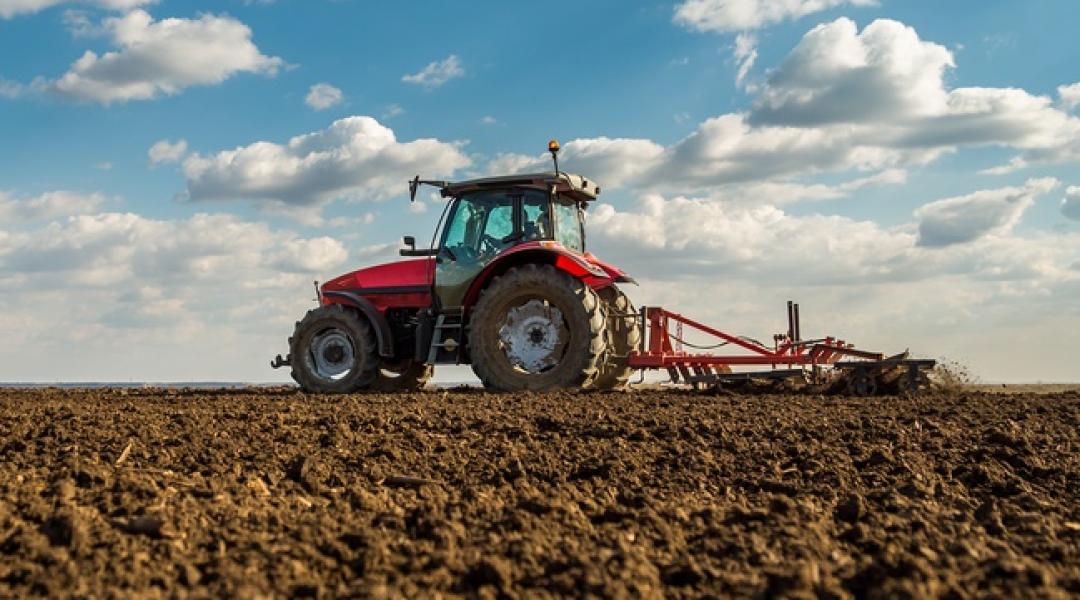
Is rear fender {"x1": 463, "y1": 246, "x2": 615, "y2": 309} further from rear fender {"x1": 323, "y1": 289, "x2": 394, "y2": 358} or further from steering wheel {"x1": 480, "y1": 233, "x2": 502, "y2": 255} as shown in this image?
rear fender {"x1": 323, "y1": 289, "x2": 394, "y2": 358}

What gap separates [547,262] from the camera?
10.6 metres

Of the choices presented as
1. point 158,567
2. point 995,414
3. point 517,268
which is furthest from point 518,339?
point 158,567

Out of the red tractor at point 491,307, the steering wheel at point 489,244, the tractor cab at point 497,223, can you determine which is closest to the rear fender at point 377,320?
the red tractor at point 491,307

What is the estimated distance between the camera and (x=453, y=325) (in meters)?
10.9

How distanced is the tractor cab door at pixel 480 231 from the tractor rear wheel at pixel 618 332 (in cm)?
110

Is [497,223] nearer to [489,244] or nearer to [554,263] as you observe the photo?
[489,244]

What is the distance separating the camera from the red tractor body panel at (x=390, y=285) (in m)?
11.6

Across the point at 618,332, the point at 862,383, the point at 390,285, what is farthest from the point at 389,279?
the point at 862,383

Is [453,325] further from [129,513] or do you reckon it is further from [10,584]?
[10,584]

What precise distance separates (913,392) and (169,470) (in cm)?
690

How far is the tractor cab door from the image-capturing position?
35.2 feet

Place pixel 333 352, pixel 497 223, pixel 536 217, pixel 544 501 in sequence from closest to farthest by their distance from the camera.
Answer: pixel 544 501 < pixel 536 217 < pixel 497 223 < pixel 333 352

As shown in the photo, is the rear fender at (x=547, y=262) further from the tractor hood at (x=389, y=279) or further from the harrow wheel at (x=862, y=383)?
the harrow wheel at (x=862, y=383)

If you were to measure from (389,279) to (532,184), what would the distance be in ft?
7.24
